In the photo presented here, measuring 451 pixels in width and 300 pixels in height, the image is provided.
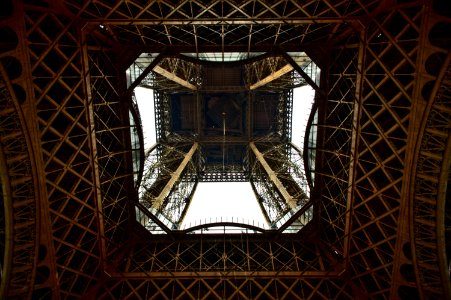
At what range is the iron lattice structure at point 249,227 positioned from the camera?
14016 millimetres

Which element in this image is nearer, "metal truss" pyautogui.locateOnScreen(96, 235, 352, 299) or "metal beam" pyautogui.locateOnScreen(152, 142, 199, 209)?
"metal truss" pyautogui.locateOnScreen(96, 235, 352, 299)

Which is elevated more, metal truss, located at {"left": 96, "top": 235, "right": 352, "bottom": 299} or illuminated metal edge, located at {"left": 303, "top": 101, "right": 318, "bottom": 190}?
illuminated metal edge, located at {"left": 303, "top": 101, "right": 318, "bottom": 190}

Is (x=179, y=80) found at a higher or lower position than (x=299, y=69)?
lower

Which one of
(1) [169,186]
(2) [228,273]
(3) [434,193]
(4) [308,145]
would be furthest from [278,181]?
(3) [434,193]

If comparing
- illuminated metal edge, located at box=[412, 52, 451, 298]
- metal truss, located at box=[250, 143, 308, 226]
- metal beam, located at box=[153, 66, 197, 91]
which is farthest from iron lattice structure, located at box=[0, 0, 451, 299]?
metal beam, located at box=[153, 66, 197, 91]

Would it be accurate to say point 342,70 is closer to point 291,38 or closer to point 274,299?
point 291,38

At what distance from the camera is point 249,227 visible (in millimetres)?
21172

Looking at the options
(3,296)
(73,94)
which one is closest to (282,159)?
(73,94)

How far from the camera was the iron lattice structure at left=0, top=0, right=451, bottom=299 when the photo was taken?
14.0 metres

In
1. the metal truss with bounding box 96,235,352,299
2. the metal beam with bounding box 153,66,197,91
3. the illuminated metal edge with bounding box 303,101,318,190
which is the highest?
the metal beam with bounding box 153,66,197,91

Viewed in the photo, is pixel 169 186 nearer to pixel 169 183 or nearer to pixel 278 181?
pixel 169 183

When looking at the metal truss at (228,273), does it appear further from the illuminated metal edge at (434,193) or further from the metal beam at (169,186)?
the illuminated metal edge at (434,193)

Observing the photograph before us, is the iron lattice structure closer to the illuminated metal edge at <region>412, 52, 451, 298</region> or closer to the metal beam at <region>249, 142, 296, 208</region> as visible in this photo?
the illuminated metal edge at <region>412, 52, 451, 298</region>

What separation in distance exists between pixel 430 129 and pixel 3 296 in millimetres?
18193
